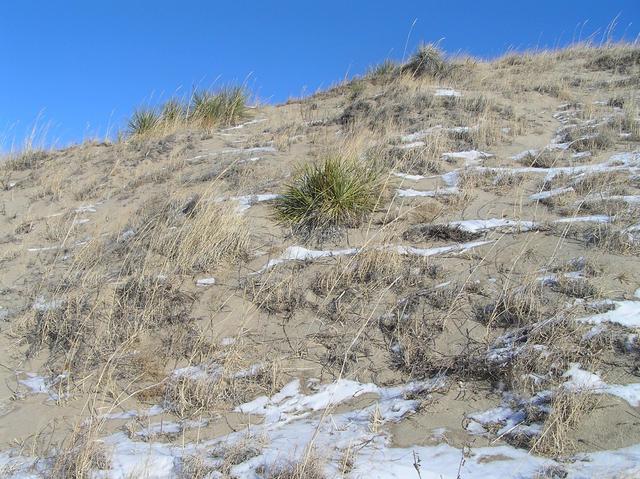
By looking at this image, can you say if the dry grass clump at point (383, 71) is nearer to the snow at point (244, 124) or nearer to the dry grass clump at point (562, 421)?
the snow at point (244, 124)

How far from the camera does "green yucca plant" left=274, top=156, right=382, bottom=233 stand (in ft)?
19.2


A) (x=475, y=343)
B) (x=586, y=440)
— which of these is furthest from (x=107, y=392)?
(x=586, y=440)

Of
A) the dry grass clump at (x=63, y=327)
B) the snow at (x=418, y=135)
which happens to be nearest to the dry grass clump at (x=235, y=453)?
the dry grass clump at (x=63, y=327)

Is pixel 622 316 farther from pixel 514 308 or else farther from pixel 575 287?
pixel 514 308

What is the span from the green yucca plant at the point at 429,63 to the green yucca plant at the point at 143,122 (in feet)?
19.4

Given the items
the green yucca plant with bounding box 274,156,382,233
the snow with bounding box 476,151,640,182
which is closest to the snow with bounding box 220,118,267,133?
the green yucca plant with bounding box 274,156,382,233

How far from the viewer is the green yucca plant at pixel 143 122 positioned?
37.9ft

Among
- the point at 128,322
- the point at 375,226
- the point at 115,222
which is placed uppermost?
the point at 115,222

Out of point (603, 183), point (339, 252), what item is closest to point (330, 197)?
point (339, 252)

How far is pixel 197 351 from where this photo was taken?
14.5 feet

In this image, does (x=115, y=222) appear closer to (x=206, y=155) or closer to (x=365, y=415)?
(x=206, y=155)

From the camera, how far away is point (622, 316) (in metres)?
3.81

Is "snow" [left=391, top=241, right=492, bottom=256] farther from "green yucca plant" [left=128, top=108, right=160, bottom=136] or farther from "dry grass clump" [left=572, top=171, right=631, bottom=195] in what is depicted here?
"green yucca plant" [left=128, top=108, right=160, bottom=136]

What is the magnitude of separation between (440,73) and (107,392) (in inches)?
413
